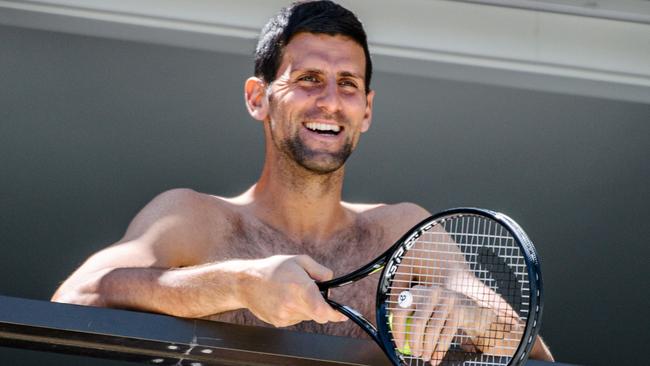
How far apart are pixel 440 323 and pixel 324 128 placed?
0.75 meters

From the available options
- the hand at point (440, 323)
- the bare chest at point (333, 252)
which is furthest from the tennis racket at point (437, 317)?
the bare chest at point (333, 252)

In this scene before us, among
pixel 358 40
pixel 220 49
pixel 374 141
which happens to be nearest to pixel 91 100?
pixel 220 49

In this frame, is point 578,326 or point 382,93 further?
point 578,326

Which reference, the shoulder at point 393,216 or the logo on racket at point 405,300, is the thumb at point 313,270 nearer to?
the logo on racket at point 405,300

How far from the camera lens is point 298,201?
2918 millimetres

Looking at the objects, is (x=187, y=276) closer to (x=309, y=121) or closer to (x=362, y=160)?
(x=309, y=121)

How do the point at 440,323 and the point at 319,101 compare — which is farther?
the point at 319,101

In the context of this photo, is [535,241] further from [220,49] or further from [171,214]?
[171,214]

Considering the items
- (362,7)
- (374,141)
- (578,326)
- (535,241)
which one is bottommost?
(578,326)

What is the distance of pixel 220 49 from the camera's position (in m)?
3.34

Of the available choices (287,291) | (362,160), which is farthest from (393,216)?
(287,291)

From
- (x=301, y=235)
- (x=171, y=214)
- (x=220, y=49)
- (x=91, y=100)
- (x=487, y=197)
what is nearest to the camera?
(x=171, y=214)

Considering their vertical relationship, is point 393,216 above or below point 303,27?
below

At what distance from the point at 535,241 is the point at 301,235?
1.26 m
